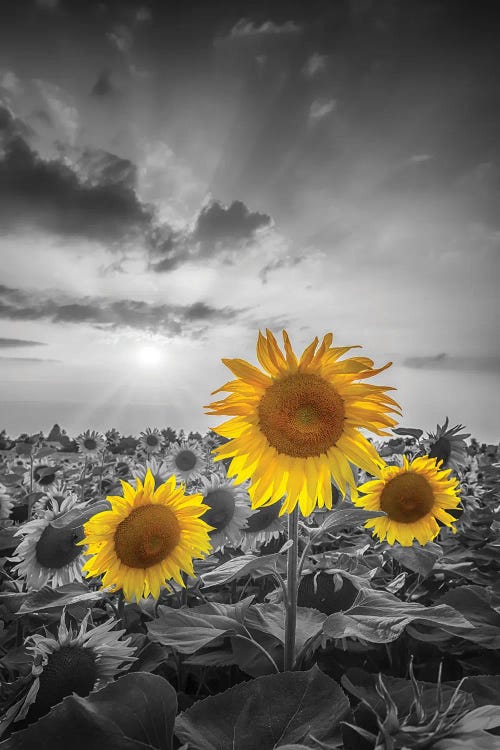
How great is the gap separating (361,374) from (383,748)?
61.5 inches

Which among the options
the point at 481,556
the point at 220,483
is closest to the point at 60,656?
the point at 220,483

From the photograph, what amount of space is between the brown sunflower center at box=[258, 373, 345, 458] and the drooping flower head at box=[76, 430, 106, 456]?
451 inches

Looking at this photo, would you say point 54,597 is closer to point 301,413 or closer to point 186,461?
point 301,413

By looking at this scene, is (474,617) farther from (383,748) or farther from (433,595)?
(383,748)

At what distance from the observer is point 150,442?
12.7m

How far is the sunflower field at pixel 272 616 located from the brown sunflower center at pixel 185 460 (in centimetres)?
462

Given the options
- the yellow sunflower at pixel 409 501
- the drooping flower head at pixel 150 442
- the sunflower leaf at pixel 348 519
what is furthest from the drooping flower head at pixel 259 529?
the drooping flower head at pixel 150 442

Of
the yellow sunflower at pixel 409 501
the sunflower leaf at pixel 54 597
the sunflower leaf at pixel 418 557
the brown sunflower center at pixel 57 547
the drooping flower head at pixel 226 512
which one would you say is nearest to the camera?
the sunflower leaf at pixel 54 597

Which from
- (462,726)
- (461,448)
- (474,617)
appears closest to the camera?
(462,726)

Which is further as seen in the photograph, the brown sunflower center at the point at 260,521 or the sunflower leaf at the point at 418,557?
the brown sunflower center at the point at 260,521

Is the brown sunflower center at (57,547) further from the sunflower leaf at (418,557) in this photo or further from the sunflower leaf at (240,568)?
the sunflower leaf at (418,557)

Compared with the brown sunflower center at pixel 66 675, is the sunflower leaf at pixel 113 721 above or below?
above

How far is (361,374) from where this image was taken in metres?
2.32

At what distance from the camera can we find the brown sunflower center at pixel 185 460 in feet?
28.3
